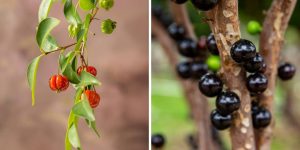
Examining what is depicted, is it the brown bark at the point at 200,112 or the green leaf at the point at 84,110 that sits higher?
the green leaf at the point at 84,110

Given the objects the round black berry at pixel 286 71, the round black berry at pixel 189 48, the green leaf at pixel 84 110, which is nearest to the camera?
the green leaf at pixel 84 110

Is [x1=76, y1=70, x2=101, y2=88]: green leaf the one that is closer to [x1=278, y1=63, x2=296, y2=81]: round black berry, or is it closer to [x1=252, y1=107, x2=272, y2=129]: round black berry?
[x1=252, y1=107, x2=272, y2=129]: round black berry

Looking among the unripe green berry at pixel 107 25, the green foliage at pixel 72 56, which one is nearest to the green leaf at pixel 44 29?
the green foliage at pixel 72 56

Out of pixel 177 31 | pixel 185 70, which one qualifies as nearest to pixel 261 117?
pixel 185 70

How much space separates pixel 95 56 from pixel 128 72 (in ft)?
0.38

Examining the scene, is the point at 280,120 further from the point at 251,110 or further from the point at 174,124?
the point at 251,110

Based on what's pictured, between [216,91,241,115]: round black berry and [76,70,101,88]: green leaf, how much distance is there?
329 mm

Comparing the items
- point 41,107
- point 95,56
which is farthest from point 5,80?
point 95,56

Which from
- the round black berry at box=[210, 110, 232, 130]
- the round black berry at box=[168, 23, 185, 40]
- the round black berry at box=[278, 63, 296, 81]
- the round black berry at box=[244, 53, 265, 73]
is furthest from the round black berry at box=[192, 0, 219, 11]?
the round black berry at box=[168, 23, 185, 40]

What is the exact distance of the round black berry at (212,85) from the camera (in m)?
1.06

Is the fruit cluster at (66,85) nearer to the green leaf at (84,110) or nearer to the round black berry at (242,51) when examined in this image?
the green leaf at (84,110)

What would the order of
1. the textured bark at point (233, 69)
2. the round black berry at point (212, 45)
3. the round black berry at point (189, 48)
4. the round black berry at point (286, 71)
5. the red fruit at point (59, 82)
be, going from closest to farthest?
the red fruit at point (59, 82) < the textured bark at point (233, 69) < the round black berry at point (212, 45) < the round black berry at point (286, 71) < the round black berry at point (189, 48)

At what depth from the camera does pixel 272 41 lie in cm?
120

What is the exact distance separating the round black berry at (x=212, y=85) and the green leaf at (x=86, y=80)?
322 millimetres
